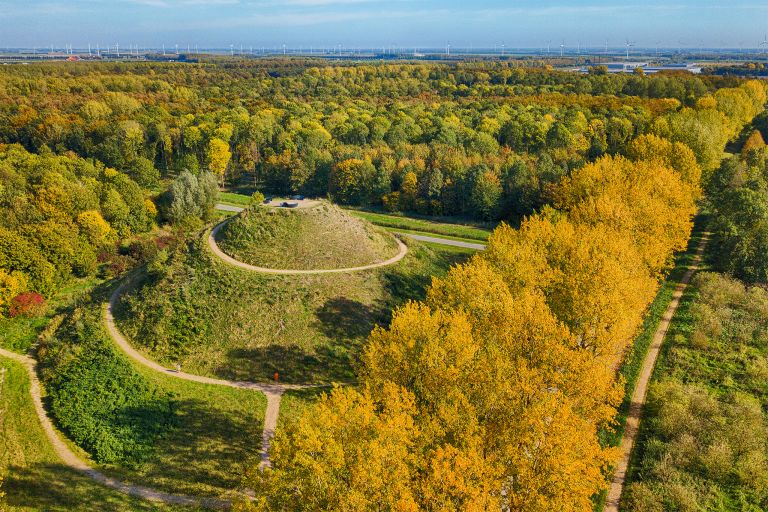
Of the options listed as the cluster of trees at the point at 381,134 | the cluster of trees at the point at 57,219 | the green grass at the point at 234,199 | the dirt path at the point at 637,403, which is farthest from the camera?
the green grass at the point at 234,199

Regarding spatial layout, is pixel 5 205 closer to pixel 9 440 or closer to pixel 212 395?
pixel 9 440

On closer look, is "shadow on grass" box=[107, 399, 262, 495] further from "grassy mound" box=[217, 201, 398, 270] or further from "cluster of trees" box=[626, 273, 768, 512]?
"cluster of trees" box=[626, 273, 768, 512]

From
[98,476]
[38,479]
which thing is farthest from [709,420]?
[38,479]

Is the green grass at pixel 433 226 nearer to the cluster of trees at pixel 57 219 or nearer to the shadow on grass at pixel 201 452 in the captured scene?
the cluster of trees at pixel 57 219

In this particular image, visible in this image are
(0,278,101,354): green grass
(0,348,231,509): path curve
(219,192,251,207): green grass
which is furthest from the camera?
(219,192,251,207): green grass

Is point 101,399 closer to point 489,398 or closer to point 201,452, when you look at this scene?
point 201,452

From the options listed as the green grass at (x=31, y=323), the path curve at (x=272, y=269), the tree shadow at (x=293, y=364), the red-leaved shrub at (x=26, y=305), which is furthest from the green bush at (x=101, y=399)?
the path curve at (x=272, y=269)

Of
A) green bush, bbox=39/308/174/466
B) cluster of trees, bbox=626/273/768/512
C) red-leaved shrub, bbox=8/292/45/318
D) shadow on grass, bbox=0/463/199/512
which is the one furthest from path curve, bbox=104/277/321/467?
cluster of trees, bbox=626/273/768/512
